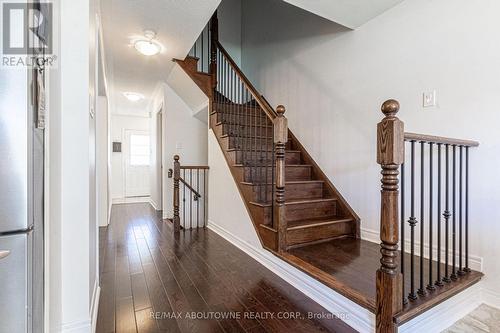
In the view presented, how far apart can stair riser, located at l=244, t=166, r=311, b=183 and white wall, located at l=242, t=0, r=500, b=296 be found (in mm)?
229

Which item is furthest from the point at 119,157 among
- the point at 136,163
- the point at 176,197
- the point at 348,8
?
the point at 348,8

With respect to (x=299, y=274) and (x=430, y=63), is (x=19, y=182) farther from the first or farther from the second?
(x=430, y=63)

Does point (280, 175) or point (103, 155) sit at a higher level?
point (103, 155)

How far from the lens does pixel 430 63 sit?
81.7 inches

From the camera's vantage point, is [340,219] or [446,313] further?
[340,219]

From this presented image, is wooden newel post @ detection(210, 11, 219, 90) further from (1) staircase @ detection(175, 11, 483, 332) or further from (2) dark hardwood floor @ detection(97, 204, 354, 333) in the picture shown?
(2) dark hardwood floor @ detection(97, 204, 354, 333)

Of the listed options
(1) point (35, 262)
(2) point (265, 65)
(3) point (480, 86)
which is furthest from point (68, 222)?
(2) point (265, 65)

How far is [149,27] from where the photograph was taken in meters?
2.66

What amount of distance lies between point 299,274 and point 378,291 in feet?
2.19

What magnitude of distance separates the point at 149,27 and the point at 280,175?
204 cm

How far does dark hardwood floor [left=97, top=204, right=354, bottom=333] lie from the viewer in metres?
1.52

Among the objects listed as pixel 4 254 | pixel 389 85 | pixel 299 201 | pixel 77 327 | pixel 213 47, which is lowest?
pixel 77 327

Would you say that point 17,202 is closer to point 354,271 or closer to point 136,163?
point 354,271

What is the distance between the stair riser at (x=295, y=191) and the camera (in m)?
2.65
